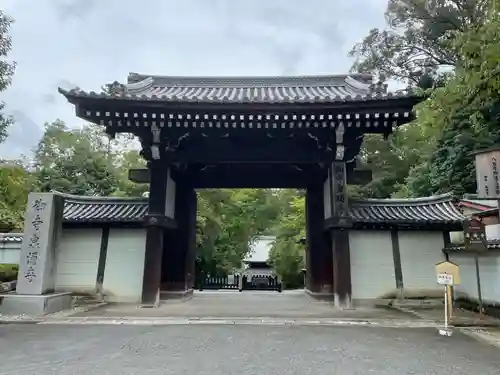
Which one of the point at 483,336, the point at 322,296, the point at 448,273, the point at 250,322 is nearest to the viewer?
the point at 483,336

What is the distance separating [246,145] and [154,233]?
10.1 ft

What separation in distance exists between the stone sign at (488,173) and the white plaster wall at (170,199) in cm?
665

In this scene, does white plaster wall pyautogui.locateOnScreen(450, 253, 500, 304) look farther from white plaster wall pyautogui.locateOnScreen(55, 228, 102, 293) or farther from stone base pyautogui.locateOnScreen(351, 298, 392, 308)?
white plaster wall pyautogui.locateOnScreen(55, 228, 102, 293)

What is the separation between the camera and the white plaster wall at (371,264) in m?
9.35

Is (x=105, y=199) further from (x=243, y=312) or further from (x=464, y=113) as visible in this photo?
(x=464, y=113)

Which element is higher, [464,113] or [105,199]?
[464,113]

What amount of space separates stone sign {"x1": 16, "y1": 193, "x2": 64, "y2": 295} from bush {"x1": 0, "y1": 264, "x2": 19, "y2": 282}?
2.35m

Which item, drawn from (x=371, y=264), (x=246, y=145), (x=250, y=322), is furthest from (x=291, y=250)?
(x=250, y=322)

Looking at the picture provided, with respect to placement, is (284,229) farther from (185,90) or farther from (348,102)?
(348,102)

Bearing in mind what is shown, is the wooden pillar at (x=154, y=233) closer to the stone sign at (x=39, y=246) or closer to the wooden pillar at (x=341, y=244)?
the stone sign at (x=39, y=246)

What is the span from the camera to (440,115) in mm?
Result: 10938

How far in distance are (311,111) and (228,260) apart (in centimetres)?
1722

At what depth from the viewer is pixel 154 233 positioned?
908 centimetres

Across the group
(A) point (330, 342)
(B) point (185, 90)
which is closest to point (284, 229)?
(B) point (185, 90)
